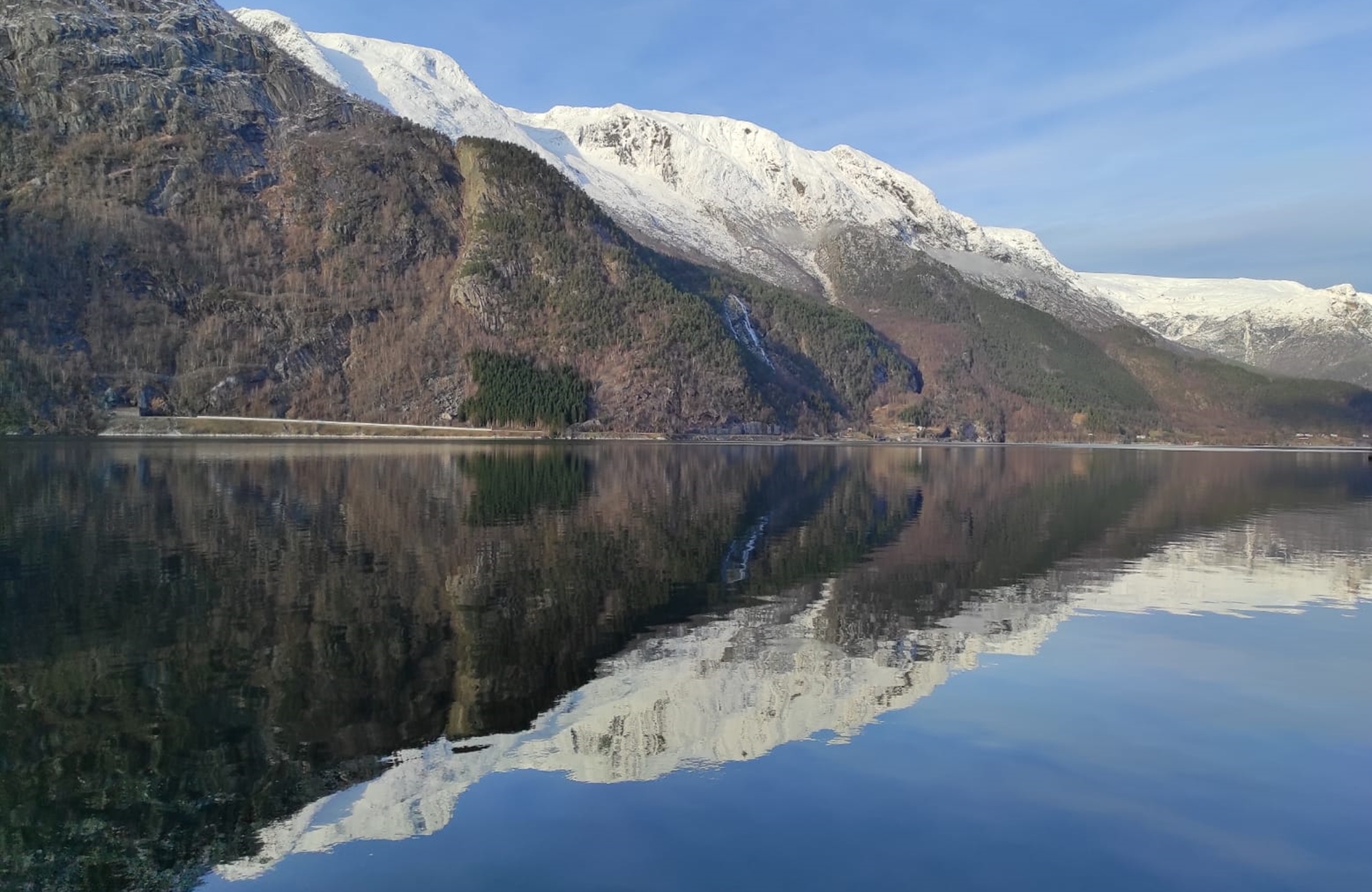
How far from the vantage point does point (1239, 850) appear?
58.4 ft

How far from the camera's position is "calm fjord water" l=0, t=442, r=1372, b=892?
56.5 ft

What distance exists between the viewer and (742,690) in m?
26.3

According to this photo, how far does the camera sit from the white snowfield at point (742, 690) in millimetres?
19000

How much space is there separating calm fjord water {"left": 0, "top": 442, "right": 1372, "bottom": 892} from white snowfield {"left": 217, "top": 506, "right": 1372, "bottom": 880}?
Result: 11 centimetres

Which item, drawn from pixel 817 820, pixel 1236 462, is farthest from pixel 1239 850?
pixel 1236 462

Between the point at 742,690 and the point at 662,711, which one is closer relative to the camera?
the point at 662,711

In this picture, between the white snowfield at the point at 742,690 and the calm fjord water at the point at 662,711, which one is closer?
the calm fjord water at the point at 662,711

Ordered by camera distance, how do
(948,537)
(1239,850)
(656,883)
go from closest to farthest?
1. (656,883)
2. (1239,850)
3. (948,537)

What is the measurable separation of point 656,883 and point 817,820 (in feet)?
12.1

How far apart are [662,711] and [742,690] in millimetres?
2734

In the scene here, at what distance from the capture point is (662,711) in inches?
962

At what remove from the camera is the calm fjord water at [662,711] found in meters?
17.2

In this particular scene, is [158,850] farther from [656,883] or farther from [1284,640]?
[1284,640]

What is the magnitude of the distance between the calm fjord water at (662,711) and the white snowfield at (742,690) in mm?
115
